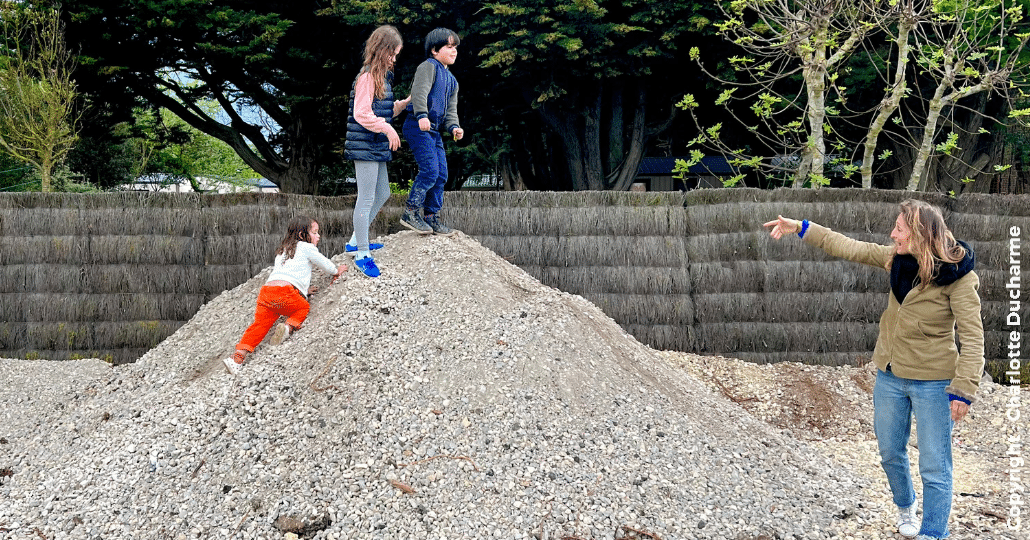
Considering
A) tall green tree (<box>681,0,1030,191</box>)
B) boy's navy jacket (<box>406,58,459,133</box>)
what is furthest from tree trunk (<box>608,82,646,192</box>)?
boy's navy jacket (<box>406,58,459,133</box>)

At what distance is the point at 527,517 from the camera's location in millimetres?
3209

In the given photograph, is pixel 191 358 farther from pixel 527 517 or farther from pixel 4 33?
pixel 4 33

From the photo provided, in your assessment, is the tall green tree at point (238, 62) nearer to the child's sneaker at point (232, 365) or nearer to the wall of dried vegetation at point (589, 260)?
the wall of dried vegetation at point (589, 260)

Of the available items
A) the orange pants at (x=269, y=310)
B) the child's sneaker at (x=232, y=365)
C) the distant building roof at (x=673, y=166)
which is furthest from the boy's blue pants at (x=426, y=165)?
the distant building roof at (x=673, y=166)

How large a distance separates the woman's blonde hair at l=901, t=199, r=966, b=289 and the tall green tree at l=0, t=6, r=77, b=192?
12.0m

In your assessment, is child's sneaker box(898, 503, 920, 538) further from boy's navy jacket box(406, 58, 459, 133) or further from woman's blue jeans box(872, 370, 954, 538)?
boy's navy jacket box(406, 58, 459, 133)

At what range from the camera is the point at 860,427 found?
5156mm

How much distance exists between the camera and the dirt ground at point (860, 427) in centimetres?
354

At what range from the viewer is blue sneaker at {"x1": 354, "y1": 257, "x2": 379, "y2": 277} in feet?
16.0

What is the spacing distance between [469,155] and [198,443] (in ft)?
33.4

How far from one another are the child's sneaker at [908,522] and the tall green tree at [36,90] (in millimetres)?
12186

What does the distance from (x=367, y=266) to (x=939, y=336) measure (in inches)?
135

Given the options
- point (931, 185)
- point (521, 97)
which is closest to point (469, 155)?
point (521, 97)

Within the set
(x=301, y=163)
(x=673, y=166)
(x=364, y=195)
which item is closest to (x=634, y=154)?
(x=673, y=166)
